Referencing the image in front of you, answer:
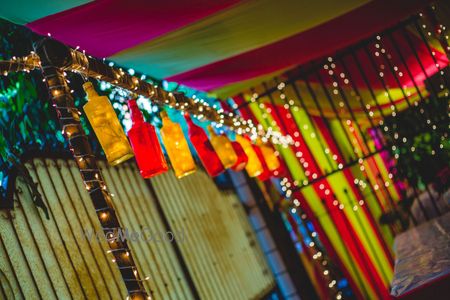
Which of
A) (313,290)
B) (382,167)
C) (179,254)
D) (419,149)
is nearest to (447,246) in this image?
(179,254)

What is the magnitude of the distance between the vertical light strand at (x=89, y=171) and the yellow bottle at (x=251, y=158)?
8.38 ft

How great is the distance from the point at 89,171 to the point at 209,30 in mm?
1718

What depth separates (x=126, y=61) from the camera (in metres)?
3.94

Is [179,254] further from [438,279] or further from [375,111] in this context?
[375,111]

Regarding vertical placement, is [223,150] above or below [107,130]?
below

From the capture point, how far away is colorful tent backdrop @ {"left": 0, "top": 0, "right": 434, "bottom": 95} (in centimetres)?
295

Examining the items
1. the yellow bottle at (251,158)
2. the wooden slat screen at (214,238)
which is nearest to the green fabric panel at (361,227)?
the wooden slat screen at (214,238)

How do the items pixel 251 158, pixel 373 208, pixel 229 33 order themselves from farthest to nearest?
pixel 373 208, pixel 251 158, pixel 229 33

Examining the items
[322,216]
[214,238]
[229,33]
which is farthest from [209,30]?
[322,216]

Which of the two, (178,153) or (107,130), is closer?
(107,130)

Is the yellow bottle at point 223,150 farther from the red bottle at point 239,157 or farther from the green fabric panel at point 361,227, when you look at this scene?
the green fabric panel at point 361,227

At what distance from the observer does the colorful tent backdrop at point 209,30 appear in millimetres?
2945

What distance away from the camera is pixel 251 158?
16.6ft

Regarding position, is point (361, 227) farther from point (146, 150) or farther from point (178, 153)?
point (146, 150)
